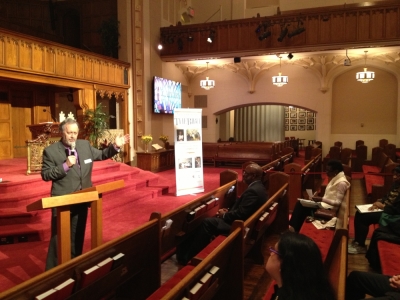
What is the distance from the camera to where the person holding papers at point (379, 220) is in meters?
3.53

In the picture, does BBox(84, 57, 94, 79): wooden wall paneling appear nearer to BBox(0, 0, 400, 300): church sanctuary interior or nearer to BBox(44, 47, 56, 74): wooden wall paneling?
BBox(0, 0, 400, 300): church sanctuary interior

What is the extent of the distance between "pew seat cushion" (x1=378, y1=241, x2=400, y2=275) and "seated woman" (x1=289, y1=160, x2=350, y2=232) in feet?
2.48

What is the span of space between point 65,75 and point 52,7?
480cm

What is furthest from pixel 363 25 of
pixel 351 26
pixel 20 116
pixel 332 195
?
pixel 20 116

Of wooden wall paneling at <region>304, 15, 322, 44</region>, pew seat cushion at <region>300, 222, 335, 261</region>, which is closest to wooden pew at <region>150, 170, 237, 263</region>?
A: pew seat cushion at <region>300, 222, 335, 261</region>

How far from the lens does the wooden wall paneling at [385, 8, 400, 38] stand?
9766mm

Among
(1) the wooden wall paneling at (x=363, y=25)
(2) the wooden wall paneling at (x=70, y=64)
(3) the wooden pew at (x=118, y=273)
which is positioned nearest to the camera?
(3) the wooden pew at (x=118, y=273)

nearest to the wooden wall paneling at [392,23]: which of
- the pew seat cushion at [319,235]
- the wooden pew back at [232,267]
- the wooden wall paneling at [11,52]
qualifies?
the pew seat cushion at [319,235]

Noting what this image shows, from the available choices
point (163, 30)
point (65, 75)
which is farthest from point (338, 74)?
point (65, 75)

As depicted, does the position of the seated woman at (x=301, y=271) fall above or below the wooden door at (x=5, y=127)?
below

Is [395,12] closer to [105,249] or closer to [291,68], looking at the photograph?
[291,68]

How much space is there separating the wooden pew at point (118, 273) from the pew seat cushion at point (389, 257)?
1.85 m

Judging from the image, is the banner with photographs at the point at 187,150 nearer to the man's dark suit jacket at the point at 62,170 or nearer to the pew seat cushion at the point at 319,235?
the pew seat cushion at the point at 319,235

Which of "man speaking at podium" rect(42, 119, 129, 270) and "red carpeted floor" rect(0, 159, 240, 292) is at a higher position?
"man speaking at podium" rect(42, 119, 129, 270)
